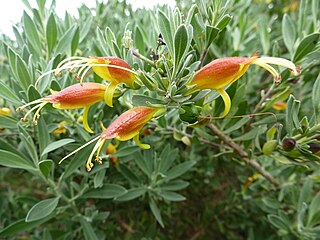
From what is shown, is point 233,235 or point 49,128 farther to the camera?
point 233,235

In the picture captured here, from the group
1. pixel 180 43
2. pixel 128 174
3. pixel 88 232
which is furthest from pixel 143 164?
pixel 180 43

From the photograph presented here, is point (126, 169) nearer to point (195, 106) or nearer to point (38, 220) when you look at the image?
point (38, 220)

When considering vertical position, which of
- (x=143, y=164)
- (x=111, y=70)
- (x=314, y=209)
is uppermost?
(x=111, y=70)

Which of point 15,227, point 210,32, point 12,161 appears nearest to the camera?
point 210,32

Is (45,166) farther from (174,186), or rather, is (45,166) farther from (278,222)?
(278,222)

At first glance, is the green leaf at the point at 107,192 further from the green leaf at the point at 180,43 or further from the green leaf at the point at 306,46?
the green leaf at the point at 306,46

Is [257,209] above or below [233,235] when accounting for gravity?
above

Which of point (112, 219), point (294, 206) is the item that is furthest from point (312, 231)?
point (112, 219)

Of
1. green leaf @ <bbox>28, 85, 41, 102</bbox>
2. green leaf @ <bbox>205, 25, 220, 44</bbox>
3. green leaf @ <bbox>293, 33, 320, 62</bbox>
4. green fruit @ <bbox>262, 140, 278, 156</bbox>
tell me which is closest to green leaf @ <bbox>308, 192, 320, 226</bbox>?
green fruit @ <bbox>262, 140, 278, 156</bbox>

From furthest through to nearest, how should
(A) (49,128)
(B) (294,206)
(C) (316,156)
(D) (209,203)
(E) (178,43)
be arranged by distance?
(D) (209,203) < (B) (294,206) < (A) (49,128) < (C) (316,156) < (E) (178,43)
